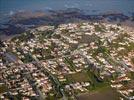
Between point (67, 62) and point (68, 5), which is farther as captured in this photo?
point (68, 5)

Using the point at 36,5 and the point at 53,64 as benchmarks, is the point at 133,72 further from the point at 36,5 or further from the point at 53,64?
the point at 36,5

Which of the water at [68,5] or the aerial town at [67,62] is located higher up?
the water at [68,5]

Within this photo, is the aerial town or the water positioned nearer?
the aerial town

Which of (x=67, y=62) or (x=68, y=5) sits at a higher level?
(x=68, y=5)

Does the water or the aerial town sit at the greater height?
the water
